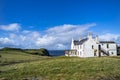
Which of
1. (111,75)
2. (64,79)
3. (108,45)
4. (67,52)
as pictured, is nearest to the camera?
(64,79)

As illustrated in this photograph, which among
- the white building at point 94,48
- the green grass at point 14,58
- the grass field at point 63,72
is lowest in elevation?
the grass field at point 63,72

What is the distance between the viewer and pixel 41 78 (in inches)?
1010

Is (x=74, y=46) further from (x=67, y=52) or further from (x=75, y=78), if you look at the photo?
(x=75, y=78)

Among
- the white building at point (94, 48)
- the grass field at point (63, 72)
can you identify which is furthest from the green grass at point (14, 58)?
the white building at point (94, 48)

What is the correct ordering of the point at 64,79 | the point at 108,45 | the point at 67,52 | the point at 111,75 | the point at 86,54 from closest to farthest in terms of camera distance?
the point at 64,79 → the point at 111,75 → the point at 86,54 → the point at 108,45 → the point at 67,52

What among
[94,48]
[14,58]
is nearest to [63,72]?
[14,58]

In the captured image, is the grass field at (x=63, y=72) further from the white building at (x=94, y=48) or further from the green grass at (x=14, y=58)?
the white building at (x=94, y=48)

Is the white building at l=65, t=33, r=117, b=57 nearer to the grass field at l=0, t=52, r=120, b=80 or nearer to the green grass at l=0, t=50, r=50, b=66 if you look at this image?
the green grass at l=0, t=50, r=50, b=66

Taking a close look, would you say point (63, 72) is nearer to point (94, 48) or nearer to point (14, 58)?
point (14, 58)

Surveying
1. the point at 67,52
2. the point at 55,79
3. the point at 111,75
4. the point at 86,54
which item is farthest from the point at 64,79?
the point at 67,52

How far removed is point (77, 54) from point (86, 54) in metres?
10.7

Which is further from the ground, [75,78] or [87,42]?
[87,42]

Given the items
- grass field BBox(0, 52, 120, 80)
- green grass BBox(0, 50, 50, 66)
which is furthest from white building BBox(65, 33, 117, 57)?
grass field BBox(0, 52, 120, 80)

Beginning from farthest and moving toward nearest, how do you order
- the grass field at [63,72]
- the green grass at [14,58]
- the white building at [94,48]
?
the white building at [94,48], the green grass at [14,58], the grass field at [63,72]
